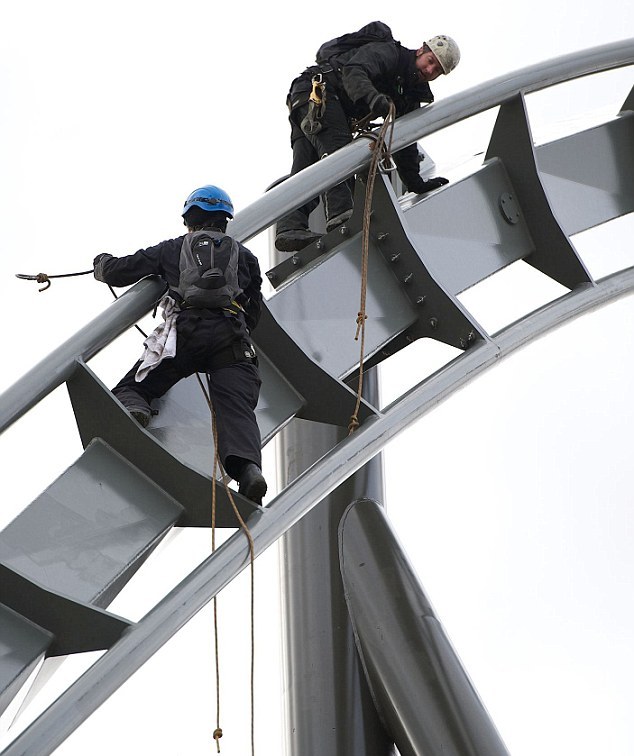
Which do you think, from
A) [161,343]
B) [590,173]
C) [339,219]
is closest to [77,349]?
[161,343]

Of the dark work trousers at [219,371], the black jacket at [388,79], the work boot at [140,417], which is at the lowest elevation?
the work boot at [140,417]

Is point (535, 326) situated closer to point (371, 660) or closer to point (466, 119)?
point (466, 119)

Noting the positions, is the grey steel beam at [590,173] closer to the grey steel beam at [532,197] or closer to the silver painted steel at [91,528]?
the grey steel beam at [532,197]

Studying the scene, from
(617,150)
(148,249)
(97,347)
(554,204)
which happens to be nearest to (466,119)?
(554,204)

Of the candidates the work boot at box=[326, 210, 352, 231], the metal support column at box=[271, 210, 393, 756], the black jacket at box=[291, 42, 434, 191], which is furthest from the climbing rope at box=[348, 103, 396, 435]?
the metal support column at box=[271, 210, 393, 756]

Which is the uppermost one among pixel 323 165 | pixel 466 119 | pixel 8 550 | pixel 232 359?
pixel 466 119

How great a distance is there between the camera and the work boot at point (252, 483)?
251 inches

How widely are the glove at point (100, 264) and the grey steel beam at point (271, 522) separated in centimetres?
158

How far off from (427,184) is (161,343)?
2.79m

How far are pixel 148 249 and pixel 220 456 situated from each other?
129 cm

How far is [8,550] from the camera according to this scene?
6.10m

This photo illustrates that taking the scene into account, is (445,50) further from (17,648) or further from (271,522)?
(17,648)

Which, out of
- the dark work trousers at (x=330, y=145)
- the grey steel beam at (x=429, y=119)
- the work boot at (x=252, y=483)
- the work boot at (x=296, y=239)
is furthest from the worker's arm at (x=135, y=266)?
the dark work trousers at (x=330, y=145)

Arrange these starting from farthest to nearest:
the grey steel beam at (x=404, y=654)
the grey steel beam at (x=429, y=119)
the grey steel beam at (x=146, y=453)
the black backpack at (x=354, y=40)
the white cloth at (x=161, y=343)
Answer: the black backpack at (x=354, y=40)
the grey steel beam at (x=404, y=654)
the grey steel beam at (x=429, y=119)
the white cloth at (x=161, y=343)
the grey steel beam at (x=146, y=453)
